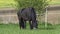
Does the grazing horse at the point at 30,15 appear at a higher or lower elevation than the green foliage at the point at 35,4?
lower

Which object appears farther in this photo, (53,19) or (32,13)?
(53,19)

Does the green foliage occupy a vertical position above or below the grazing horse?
above

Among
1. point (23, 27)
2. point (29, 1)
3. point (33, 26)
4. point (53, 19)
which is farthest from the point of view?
point (53, 19)

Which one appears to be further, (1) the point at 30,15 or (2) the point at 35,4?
(2) the point at 35,4

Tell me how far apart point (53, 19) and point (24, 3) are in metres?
6.52

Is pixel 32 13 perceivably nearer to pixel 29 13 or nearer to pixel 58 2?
pixel 29 13

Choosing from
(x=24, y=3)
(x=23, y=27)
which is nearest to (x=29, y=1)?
(x=24, y=3)

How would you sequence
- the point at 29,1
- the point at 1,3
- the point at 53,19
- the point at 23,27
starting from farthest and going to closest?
the point at 1,3 < the point at 53,19 < the point at 29,1 < the point at 23,27

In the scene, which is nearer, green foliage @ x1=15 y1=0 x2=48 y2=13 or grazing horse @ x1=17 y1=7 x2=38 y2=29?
grazing horse @ x1=17 y1=7 x2=38 y2=29

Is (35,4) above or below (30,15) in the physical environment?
above

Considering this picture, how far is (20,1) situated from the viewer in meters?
25.5

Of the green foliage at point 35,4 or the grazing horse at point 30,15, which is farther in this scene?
the green foliage at point 35,4

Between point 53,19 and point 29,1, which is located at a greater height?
point 29,1

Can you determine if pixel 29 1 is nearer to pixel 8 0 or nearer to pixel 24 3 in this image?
pixel 24 3
